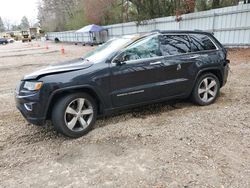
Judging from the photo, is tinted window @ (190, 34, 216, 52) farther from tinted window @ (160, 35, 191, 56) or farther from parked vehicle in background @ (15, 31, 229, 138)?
tinted window @ (160, 35, 191, 56)

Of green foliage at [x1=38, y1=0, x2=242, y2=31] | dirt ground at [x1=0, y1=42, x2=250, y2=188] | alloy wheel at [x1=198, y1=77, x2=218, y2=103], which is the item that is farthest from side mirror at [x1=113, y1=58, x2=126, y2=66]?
green foliage at [x1=38, y1=0, x2=242, y2=31]

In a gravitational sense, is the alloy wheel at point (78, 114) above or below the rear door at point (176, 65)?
below

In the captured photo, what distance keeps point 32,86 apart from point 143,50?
2.00 metres

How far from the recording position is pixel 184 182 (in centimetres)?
280

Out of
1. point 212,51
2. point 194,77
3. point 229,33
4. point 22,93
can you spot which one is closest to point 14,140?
point 22,93

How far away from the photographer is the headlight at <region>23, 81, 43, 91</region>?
12.2 feet

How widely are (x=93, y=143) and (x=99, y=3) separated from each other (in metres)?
31.2

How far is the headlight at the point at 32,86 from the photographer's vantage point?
371cm

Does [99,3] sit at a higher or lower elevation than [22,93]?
higher

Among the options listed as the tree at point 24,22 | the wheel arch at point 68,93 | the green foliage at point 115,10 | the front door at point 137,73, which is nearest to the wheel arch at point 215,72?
the front door at point 137,73

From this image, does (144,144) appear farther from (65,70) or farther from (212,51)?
(212,51)

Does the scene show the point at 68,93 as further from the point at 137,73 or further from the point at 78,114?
the point at 137,73

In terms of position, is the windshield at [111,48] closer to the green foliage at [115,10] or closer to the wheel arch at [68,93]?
the wheel arch at [68,93]

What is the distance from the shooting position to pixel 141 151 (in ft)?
11.4
